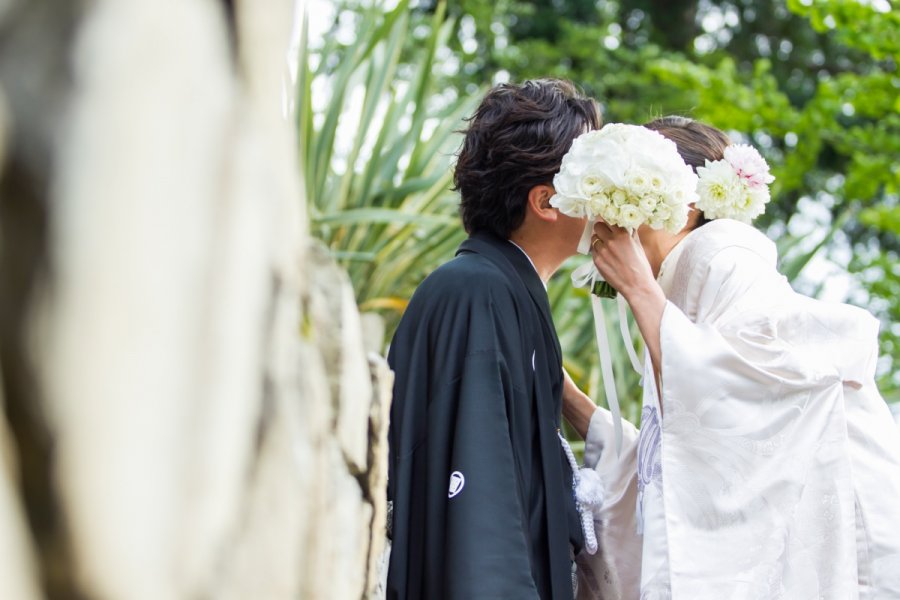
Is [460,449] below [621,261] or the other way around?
below

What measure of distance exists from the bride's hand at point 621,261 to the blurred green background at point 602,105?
1.57 m

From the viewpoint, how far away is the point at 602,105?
3482 mm

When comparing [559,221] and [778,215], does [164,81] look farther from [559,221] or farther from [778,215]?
[778,215]

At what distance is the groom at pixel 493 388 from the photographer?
195 cm

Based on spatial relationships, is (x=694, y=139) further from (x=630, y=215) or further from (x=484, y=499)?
(x=484, y=499)

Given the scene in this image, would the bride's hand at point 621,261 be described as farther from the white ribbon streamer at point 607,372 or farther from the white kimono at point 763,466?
the white ribbon streamer at point 607,372

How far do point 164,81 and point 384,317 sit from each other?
11.3ft

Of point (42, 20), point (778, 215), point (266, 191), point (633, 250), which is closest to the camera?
point (42, 20)

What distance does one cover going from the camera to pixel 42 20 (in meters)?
0.78

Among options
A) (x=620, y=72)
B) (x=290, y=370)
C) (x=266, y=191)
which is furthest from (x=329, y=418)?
(x=620, y=72)

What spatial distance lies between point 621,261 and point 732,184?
410 millimetres

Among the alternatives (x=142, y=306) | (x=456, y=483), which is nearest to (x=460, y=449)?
(x=456, y=483)

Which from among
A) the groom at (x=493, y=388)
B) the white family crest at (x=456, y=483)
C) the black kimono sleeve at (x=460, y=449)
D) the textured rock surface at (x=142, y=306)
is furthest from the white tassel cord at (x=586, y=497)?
the textured rock surface at (x=142, y=306)

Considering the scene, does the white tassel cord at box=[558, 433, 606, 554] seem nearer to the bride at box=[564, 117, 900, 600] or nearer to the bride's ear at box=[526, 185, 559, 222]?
the bride at box=[564, 117, 900, 600]
